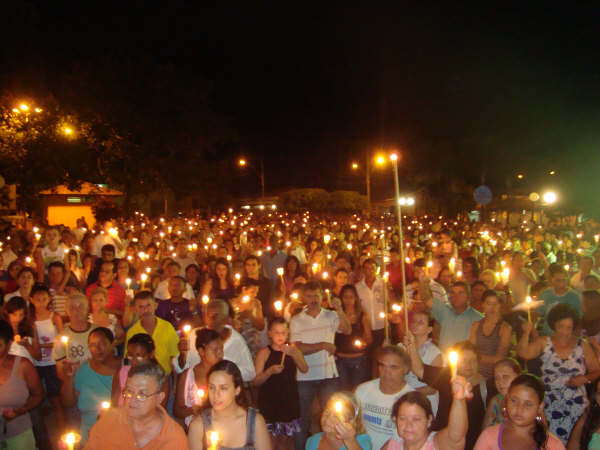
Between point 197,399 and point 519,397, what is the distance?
2178 mm

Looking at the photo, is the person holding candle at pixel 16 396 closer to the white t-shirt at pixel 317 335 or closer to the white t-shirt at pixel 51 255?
the white t-shirt at pixel 317 335

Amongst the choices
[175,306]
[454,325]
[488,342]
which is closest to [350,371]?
[454,325]

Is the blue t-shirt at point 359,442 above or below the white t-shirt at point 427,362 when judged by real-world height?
below

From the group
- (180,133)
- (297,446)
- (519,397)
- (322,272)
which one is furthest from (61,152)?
(519,397)

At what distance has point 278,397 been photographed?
180 inches

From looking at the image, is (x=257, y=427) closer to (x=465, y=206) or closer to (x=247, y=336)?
(x=247, y=336)

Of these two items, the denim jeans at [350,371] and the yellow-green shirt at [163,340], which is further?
the denim jeans at [350,371]

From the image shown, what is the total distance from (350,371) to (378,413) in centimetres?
199

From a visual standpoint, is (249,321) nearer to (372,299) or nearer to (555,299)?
(372,299)

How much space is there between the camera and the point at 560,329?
4.57 m

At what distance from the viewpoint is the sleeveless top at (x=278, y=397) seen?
179 inches

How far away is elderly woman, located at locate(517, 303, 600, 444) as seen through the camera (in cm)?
436

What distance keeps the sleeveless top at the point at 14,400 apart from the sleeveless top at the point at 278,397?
72.4 inches

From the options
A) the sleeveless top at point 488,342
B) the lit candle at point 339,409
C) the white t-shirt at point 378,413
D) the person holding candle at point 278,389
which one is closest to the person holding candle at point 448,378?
the white t-shirt at point 378,413
